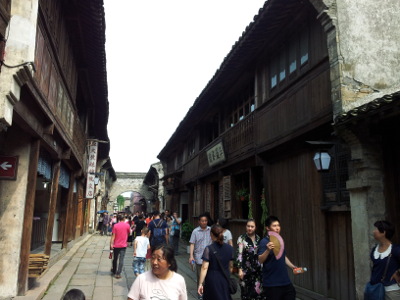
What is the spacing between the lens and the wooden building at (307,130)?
643 cm

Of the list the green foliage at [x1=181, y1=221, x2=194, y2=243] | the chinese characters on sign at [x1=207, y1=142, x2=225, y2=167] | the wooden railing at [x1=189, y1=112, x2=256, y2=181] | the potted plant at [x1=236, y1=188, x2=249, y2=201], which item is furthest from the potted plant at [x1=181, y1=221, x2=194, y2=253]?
the potted plant at [x1=236, y1=188, x2=249, y2=201]

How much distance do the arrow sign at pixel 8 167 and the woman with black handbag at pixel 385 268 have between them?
6269 mm

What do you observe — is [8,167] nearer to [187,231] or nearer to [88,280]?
[88,280]

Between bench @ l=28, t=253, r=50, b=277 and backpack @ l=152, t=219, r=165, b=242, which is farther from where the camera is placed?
backpack @ l=152, t=219, r=165, b=242

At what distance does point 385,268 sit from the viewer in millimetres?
4168

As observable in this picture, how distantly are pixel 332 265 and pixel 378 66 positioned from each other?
12.7 ft

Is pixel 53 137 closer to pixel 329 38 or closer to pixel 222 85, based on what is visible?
pixel 222 85

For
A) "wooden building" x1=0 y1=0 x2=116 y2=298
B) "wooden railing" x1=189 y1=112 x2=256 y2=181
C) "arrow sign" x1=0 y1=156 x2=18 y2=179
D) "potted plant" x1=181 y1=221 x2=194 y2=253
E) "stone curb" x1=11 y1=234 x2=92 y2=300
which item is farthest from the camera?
"potted plant" x1=181 y1=221 x2=194 y2=253

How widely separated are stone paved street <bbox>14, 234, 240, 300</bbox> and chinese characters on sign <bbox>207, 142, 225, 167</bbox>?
3782 millimetres

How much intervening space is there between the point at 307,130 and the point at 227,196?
579 centimetres

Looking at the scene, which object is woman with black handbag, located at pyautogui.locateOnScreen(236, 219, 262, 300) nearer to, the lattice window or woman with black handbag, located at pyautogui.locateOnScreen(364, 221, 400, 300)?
woman with black handbag, located at pyautogui.locateOnScreen(364, 221, 400, 300)

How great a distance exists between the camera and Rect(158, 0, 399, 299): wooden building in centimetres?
A: 643

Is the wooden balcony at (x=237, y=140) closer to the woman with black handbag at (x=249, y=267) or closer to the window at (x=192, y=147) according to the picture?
the window at (x=192, y=147)

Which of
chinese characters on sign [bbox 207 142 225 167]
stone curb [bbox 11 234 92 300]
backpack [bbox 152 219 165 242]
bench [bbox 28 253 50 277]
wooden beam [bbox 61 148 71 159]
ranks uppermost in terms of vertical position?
chinese characters on sign [bbox 207 142 225 167]
